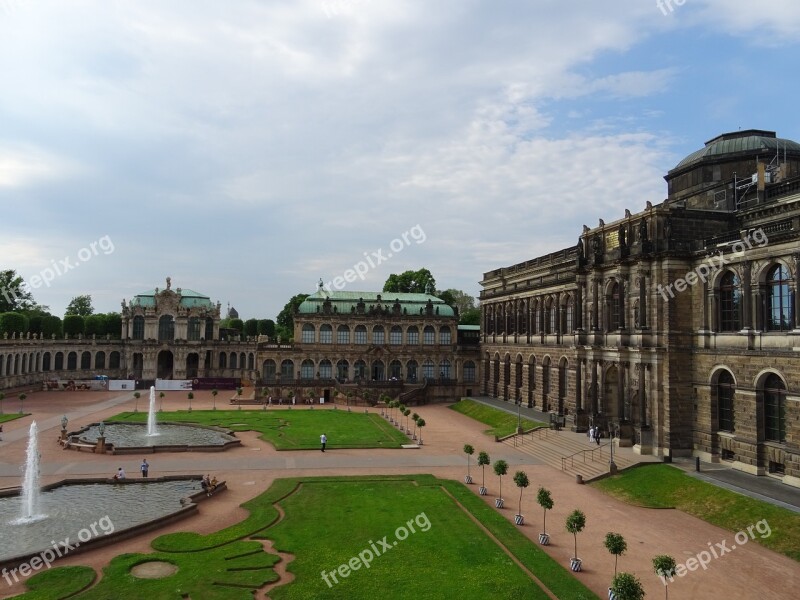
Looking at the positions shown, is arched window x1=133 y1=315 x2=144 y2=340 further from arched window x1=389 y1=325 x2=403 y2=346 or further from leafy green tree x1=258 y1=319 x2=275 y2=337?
arched window x1=389 y1=325 x2=403 y2=346

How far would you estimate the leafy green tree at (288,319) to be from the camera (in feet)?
437

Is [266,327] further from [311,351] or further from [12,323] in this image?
[12,323]

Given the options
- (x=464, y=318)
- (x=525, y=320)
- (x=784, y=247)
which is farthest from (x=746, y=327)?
(x=464, y=318)

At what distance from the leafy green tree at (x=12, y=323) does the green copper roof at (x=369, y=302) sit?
47732 millimetres

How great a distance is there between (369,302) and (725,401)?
63.4 m

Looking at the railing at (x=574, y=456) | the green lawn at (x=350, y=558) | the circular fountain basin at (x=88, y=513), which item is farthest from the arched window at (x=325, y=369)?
the green lawn at (x=350, y=558)

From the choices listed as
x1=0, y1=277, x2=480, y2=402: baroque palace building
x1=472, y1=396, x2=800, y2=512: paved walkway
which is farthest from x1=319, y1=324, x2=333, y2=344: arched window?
x1=472, y1=396, x2=800, y2=512: paved walkway

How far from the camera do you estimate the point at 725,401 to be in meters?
39.9

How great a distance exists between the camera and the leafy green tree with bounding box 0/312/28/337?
A: 96.4m

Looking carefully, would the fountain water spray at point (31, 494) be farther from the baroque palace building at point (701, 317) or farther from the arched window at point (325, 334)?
the arched window at point (325, 334)

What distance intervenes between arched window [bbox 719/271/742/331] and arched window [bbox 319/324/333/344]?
206ft

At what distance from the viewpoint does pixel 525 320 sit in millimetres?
73375

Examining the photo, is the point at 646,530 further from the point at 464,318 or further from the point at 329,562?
the point at 464,318

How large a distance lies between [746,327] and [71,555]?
3969 centimetres
